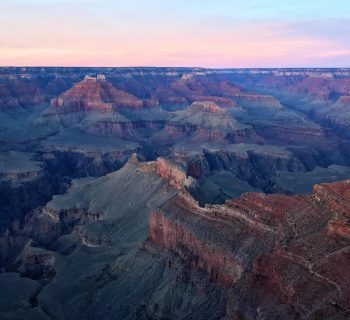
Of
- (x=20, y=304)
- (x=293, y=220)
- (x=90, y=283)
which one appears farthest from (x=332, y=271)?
(x=20, y=304)

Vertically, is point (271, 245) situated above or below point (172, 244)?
above

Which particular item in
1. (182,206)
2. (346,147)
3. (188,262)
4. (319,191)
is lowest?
(346,147)

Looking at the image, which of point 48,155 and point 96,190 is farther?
point 48,155

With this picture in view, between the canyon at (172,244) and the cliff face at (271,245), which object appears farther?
the canyon at (172,244)

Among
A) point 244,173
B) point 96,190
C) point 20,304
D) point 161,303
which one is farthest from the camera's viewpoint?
point 244,173

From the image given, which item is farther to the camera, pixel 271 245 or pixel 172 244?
pixel 172 244

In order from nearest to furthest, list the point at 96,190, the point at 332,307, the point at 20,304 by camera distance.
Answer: the point at 332,307 < the point at 20,304 < the point at 96,190

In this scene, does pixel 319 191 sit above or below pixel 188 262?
above

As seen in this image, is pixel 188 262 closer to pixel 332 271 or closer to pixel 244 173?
pixel 332 271

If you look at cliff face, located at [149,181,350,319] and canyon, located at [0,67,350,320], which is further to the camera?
canyon, located at [0,67,350,320]
